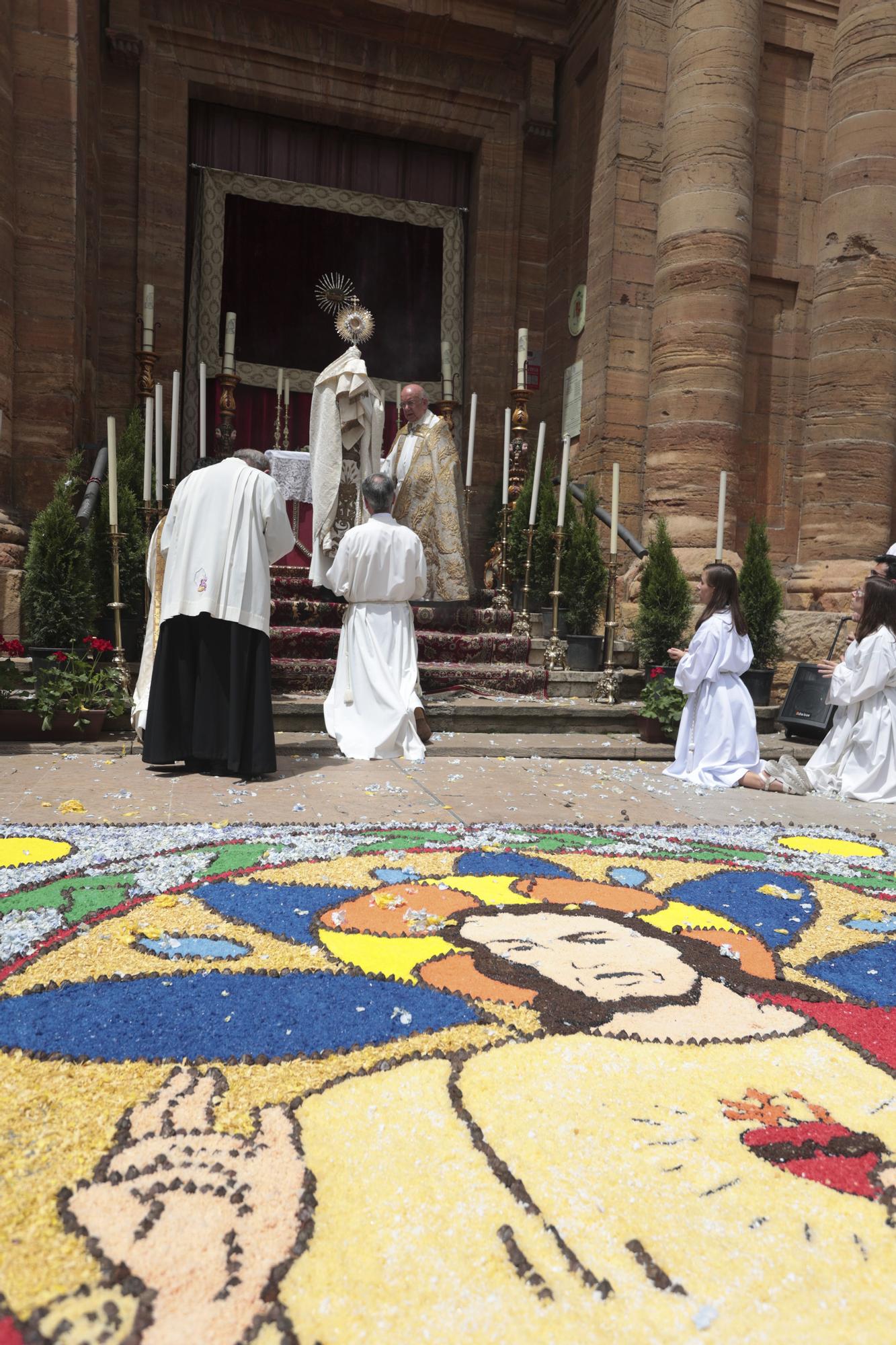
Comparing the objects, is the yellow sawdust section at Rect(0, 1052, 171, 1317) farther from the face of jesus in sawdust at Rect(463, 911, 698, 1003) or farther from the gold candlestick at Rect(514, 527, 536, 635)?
the gold candlestick at Rect(514, 527, 536, 635)

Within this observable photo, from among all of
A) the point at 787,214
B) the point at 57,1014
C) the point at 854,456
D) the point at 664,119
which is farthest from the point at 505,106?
the point at 57,1014

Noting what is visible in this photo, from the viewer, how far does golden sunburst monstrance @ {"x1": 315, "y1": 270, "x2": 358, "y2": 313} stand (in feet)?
38.4

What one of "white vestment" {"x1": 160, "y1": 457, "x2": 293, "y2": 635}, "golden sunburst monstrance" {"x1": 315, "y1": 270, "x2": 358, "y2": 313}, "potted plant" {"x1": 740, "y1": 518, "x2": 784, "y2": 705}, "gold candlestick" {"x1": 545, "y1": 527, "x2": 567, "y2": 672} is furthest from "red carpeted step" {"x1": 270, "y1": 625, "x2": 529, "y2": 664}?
"golden sunburst monstrance" {"x1": 315, "y1": 270, "x2": 358, "y2": 313}

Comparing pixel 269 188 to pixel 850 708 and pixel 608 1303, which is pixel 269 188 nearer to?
pixel 850 708

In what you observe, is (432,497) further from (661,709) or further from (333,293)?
(333,293)

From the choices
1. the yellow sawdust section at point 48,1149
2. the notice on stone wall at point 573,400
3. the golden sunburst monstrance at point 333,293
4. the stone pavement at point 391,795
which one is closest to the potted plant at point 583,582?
the notice on stone wall at point 573,400

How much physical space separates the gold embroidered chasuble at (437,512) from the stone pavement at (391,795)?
7.87 feet

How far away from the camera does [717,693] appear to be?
6.30 meters

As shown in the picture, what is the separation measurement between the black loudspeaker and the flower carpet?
15.3ft

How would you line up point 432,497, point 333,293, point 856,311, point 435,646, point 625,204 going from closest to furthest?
point 435,646 < point 432,497 < point 856,311 < point 625,204 < point 333,293

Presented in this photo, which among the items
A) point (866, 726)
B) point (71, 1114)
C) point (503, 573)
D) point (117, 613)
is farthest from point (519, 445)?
point (71, 1114)

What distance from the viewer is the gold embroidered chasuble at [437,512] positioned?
27.8 ft

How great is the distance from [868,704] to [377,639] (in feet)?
10.6

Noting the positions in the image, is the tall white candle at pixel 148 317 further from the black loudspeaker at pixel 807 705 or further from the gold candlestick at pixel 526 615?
the black loudspeaker at pixel 807 705
